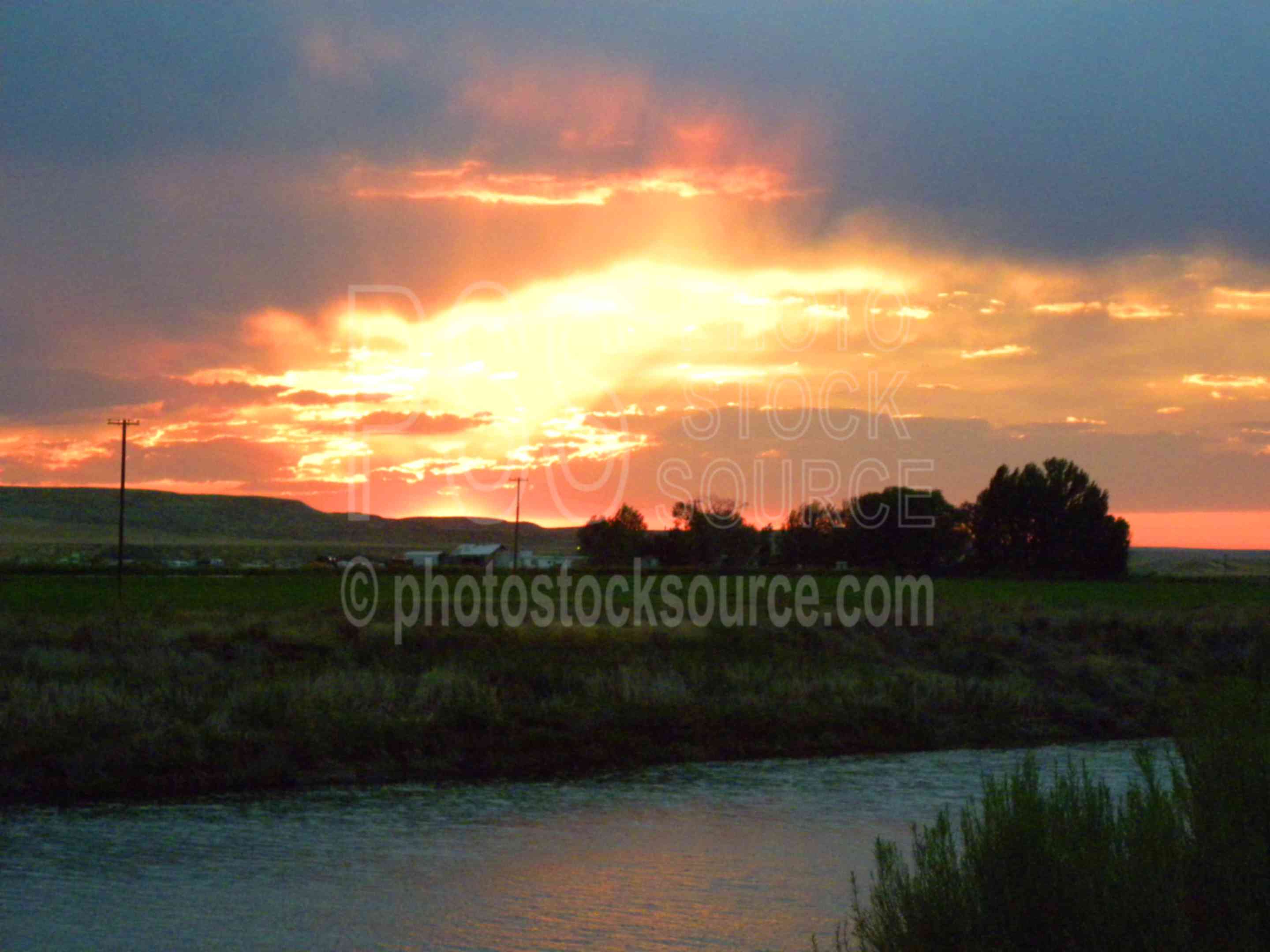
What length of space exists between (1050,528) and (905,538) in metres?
10.1

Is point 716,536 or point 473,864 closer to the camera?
point 473,864

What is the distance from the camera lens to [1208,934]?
7.19 metres

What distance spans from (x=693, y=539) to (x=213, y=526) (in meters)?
110

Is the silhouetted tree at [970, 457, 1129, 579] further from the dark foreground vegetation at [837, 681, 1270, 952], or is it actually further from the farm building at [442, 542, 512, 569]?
the dark foreground vegetation at [837, 681, 1270, 952]

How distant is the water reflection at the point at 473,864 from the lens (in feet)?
40.5

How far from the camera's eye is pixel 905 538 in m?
99.1

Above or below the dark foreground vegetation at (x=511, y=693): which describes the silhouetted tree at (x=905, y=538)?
above

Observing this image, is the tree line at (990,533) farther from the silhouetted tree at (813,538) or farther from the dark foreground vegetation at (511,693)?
the dark foreground vegetation at (511,693)

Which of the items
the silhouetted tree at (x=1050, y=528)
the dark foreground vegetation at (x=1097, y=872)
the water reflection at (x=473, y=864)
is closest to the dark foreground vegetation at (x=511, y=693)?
the water reflection at (x=473, y=864)

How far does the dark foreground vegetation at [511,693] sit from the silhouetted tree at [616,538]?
234ft

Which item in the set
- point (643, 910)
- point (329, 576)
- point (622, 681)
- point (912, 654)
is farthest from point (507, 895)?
point (329, 576)

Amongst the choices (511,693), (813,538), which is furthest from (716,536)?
(511,693)

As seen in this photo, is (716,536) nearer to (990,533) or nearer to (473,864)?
(990,533)

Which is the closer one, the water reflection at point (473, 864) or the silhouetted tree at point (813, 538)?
the water reflection at point (473, 864)
